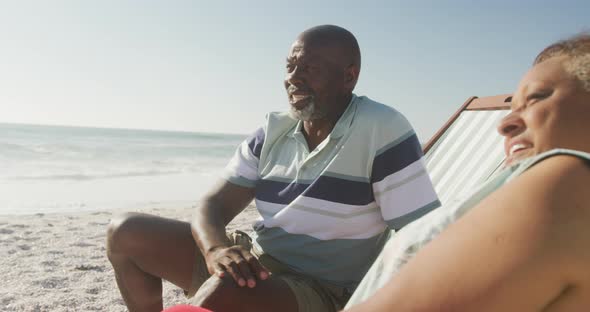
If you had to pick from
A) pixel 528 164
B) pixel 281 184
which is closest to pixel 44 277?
pixel 281 184

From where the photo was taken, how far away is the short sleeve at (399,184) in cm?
191

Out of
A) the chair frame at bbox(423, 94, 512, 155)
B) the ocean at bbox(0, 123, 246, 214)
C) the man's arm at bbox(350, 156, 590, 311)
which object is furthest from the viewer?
the ocean at bbox(0, 123, 246, 214)

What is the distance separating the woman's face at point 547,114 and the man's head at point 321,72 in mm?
1187

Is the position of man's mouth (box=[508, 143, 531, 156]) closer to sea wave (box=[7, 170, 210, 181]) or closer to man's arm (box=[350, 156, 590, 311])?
man's arm (box=[350, 156, 590, 311])

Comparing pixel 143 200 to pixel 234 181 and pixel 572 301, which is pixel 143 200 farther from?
pixel 572 301

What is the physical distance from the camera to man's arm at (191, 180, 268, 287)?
161 cm

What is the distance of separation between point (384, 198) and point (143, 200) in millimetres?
8142

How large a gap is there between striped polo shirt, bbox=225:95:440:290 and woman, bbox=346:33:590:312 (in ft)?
3.12

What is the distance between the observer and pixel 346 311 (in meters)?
0.95

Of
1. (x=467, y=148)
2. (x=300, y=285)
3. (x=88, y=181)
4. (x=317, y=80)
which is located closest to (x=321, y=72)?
(x=317, y=80)

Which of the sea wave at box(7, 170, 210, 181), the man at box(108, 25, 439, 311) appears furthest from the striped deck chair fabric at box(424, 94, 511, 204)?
the sea wave at box(7, 170, 210, 181)

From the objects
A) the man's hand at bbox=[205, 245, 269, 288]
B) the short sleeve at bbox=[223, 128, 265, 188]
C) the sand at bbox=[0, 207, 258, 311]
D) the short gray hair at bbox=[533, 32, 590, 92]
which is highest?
the short gray hair at bbox=[533, 32, 590, 92]

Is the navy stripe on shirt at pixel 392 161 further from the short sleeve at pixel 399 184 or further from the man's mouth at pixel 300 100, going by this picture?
the man's mouth at pixel 300 100

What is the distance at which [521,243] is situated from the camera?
0.77 metres
